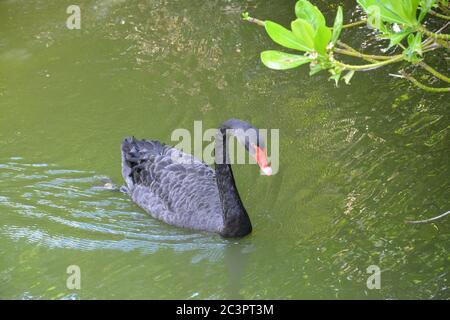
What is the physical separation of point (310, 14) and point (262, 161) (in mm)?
1354

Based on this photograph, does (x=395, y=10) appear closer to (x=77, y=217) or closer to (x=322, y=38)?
(x=322, y=38)

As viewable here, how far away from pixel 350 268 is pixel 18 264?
2.55m

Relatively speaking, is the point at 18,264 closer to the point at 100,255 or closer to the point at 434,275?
the point at 100,255

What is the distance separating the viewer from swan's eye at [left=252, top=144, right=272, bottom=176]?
166 inches

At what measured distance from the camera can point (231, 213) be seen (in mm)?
5324

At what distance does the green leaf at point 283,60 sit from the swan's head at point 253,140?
120 cm

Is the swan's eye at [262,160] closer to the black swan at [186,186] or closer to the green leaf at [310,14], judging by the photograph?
the black swan at [186,186]

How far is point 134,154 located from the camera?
6.26 m

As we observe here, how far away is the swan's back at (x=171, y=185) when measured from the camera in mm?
5645

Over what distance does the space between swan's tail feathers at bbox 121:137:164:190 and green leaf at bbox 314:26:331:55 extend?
3.43 metres

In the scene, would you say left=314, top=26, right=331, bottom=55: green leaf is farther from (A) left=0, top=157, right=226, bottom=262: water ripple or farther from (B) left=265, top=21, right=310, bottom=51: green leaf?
(A) left=0, top=157, right=226, bottom=262: water ripple

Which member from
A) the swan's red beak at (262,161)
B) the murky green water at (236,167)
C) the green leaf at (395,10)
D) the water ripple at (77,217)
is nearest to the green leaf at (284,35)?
the green leaf at (395,10)

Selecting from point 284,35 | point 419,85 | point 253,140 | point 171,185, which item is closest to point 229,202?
point 171,185

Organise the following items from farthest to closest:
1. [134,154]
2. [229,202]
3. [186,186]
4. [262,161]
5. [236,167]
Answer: [236,167] < [134,154] < [186,186] < [229,202] < [262,161]
